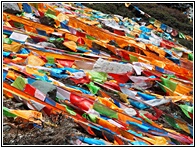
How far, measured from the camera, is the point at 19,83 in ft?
27.1

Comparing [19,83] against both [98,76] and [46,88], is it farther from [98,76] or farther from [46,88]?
[98,76]

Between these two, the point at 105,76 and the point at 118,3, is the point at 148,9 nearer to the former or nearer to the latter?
the point at 118,3

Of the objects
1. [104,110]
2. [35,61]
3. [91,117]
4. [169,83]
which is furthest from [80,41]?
[91,117]

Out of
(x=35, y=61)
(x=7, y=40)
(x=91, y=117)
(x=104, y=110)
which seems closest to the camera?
(x=91, y=117)

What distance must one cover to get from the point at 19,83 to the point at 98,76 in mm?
2991

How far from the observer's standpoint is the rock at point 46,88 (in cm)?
818

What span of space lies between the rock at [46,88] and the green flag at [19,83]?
28 cm

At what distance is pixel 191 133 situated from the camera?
28.0ft

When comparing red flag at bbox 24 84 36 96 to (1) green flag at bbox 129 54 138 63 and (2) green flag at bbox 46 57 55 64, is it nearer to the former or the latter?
(2) green flag at bbox 46 57 55 64

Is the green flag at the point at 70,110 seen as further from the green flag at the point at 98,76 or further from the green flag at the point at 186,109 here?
the green flag at the point at 186,109

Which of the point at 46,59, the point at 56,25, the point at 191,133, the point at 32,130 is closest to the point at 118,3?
the point at 56,25

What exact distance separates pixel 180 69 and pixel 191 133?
4225mm

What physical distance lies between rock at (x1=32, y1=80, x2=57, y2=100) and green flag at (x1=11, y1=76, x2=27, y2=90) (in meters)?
0.28

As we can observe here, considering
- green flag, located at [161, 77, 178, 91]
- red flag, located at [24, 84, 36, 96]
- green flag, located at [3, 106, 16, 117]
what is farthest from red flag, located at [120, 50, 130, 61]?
green flag, located at [3, 106, 16, 117]
